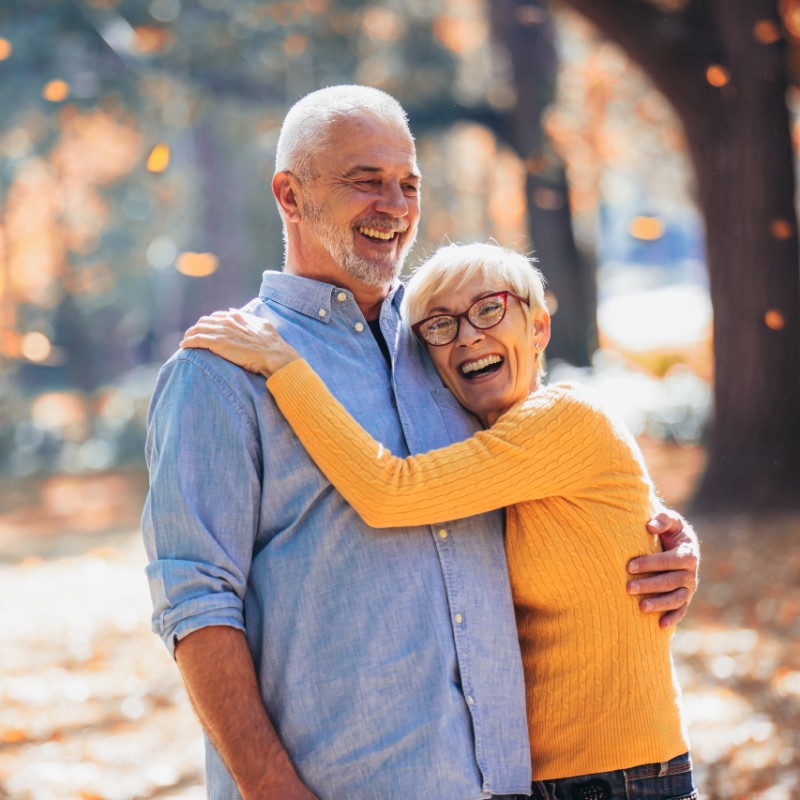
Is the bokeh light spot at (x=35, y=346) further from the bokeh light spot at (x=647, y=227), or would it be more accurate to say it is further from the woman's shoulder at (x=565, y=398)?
the woman's shoulder at (x=565, y=398)

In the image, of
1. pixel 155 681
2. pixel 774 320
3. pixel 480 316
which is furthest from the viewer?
pixel 774 320

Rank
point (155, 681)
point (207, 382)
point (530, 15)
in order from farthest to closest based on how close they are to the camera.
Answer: point (530, 15) → point (155, 681) → point (207, 382)

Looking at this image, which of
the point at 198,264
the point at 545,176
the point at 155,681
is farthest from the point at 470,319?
the point at 198,264

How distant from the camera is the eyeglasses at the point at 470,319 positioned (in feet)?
8.68

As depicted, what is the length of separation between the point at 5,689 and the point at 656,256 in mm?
40650

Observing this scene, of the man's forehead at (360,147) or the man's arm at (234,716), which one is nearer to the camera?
the man's arm at (234,716)

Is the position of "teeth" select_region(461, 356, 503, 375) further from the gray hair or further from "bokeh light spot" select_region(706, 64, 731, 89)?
"bokeh light spot" select_region(706, 64, 731, 89)

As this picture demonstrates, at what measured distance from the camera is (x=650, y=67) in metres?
9.02

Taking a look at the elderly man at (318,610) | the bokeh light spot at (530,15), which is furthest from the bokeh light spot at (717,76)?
the elderly man at (318,610)

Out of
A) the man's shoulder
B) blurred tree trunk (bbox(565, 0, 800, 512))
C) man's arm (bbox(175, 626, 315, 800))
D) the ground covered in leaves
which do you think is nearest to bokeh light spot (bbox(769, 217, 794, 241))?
blurred tree trunk (bbox(565, 0, 800, 512))

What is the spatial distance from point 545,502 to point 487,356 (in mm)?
369

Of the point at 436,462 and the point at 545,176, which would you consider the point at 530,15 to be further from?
the point at 436,462

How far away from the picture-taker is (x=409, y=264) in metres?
16.4

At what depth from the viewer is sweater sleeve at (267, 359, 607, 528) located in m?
2.35
